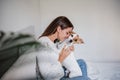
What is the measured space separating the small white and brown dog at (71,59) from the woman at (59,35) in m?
0.03

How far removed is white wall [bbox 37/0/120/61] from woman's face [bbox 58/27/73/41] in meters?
0.06

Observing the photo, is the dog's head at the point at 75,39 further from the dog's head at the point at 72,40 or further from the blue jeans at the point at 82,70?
the blue jeans at the point at 82,70

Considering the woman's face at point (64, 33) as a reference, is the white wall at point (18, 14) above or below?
above

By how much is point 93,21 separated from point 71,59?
0.42m

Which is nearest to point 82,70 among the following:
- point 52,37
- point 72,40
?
point 72,40

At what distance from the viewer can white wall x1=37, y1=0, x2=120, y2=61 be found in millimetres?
1908

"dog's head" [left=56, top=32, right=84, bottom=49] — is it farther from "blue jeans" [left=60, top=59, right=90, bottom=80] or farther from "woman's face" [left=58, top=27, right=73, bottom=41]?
"blue jeans" [left=60, top=59, right=90, bottom=80]

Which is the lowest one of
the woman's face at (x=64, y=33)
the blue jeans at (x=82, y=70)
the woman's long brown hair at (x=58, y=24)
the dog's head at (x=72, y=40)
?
the blue jeans at (x=82, y=70)

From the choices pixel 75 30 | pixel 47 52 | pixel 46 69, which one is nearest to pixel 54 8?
pixel 75 30

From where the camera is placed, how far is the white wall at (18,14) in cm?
186

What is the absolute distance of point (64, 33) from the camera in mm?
1927

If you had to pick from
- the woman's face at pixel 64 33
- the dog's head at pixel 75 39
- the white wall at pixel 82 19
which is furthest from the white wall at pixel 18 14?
the dog's head at pixel 75 39

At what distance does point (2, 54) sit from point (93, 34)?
0.84 metres

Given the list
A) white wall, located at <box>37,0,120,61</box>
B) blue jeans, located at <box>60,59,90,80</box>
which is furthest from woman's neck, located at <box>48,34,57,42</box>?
blue jeans, located at <box>60,59,90,80</box>
